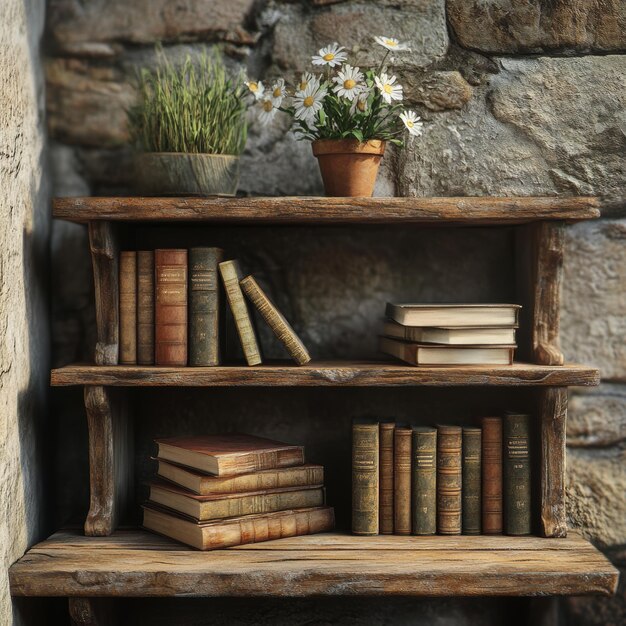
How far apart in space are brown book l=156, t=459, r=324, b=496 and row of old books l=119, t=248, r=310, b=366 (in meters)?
0.23

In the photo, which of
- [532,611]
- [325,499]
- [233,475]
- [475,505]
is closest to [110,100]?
[233,475]

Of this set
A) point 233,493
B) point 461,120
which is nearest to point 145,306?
point 233,493

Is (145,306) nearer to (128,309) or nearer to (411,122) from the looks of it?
(128,309)

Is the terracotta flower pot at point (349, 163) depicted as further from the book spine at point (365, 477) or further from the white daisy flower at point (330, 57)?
the book spine at point (365, 477)

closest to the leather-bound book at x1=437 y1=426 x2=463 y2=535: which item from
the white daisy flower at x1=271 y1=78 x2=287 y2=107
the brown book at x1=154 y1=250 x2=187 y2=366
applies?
the brown book at x1=154 y1=250 x2=187 y2=366

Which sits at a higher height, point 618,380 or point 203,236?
point 203,236

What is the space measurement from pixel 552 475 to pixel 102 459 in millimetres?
965

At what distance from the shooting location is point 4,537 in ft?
5.22

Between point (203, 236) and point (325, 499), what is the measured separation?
688 mm

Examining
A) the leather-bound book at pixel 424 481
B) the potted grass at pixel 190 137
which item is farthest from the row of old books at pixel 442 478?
the potted grass at pixel 190 137

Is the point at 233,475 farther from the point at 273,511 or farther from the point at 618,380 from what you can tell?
the point at 618,380

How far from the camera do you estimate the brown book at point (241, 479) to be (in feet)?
5.58

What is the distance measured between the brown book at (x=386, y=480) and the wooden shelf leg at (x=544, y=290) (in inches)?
14.3

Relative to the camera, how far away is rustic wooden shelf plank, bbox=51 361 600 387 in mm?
1696
